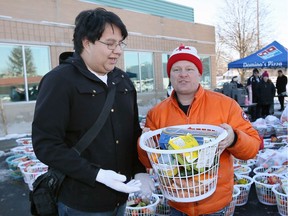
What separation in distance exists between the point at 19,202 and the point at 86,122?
11.3ft

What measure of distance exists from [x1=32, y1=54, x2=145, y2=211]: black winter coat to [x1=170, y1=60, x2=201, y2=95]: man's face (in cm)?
36

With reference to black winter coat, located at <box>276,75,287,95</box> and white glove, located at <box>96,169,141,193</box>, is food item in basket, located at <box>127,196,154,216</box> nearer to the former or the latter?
white glove, located at <box>96,169,141,193</box>

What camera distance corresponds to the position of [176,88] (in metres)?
2.07

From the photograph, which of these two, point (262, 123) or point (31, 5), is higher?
point (31, 5)

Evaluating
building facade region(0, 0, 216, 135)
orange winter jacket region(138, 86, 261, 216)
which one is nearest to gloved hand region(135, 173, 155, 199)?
orange winter jacket region(138, 86, 261, 216)

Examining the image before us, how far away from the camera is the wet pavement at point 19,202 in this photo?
12.7ft

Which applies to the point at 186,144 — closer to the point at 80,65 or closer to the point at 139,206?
the point at 80,65

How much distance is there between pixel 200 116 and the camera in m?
2.01

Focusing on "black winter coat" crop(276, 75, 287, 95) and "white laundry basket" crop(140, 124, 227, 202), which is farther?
"black winter coat" crop(276, 75, 287, 95)

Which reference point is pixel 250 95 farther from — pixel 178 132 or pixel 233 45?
pixel 233 45

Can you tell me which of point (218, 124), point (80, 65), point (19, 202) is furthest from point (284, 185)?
point (19, 202)

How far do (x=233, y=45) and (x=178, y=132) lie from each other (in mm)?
22293

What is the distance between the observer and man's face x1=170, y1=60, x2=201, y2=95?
203cm

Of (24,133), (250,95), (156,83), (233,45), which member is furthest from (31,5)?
(233,45)
